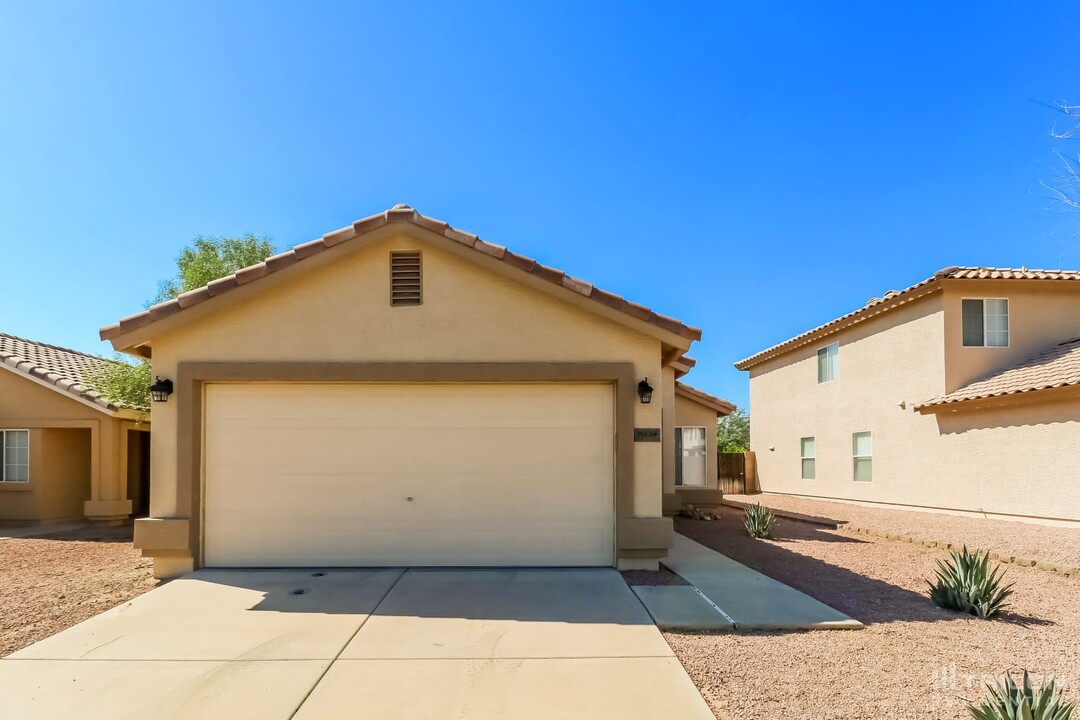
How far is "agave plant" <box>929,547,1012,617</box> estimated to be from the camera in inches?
242

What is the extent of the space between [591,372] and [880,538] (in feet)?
23.6

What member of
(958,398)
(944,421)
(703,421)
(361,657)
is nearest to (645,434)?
(361,657)

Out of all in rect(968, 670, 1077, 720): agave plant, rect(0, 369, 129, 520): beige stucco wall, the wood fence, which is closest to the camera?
rect(968, 670, 1077, 720): agave plant

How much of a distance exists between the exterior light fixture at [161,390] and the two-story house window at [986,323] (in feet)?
54.0

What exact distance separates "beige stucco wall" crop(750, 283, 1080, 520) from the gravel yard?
0.80 metres

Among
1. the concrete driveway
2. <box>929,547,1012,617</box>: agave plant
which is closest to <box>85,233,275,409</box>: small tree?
the concrete driveway

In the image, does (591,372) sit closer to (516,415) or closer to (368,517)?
(516,415)

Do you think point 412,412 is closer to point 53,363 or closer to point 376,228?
point 376,228

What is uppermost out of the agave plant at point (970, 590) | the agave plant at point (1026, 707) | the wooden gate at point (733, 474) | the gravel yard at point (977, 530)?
the agave plant at point (1026, 707)

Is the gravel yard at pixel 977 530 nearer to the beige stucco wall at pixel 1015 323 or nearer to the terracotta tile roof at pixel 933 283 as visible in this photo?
the beige stucco wall at pixel 1015 323

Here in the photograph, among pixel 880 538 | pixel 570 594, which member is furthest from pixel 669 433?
pixel 570 594

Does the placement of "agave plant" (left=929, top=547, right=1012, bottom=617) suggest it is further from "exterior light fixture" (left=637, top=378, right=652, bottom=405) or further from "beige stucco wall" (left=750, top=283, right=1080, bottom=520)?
"beige stucco wall" (left=750, top=283, right=1080, bottom=520)

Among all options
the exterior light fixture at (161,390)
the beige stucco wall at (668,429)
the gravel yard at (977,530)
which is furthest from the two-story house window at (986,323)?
the exterior light fixture at (161,390)

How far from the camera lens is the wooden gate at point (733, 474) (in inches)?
896
